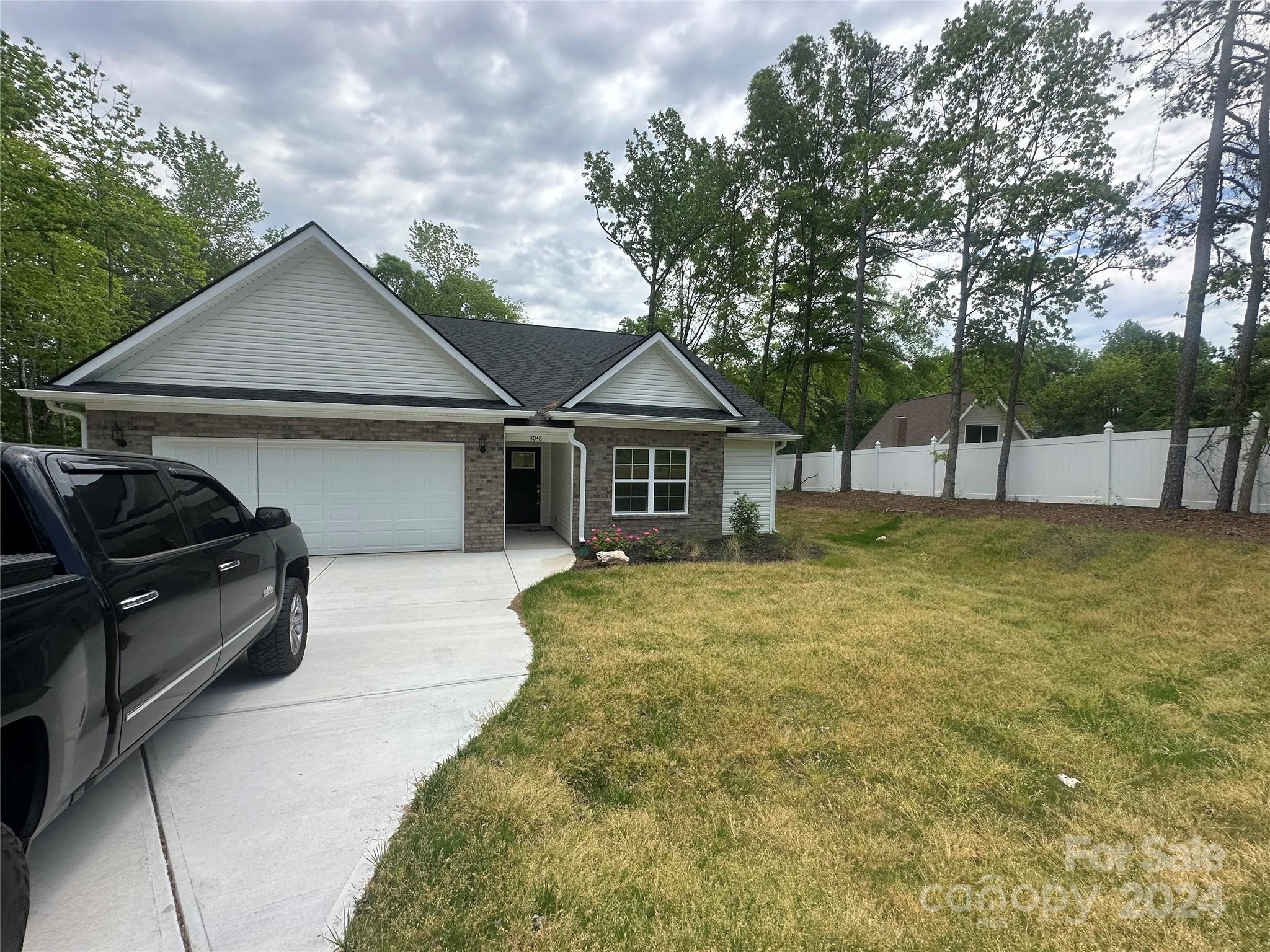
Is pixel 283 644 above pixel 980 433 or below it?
below

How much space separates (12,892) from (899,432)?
30965 millimetres

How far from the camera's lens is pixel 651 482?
10.9 metres

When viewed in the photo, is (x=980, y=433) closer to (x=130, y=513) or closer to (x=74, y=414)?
(x=130, y=513)

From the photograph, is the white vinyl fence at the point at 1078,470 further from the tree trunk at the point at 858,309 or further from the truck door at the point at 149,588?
the truck door at the point at 149,588

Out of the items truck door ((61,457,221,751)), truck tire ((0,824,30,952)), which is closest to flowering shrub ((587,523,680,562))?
truck door ((61,457,221,751))

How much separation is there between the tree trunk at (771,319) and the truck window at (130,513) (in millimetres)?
20412

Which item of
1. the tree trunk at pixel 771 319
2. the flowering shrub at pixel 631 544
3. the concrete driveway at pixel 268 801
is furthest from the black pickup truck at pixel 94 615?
the tree trunk at pixel 771 319

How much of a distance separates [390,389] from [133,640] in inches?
308

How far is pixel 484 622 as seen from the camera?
5.76 meters

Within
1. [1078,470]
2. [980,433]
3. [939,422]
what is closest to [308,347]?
[1078,470]

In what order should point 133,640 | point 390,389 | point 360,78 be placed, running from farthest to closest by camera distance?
1. point 390,389
2. point 360,78
3. point 133,640

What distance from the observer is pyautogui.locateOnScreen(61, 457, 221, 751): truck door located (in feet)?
7.32

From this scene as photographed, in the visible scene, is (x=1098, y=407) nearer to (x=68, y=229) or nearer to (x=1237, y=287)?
(x=1237, y=287)

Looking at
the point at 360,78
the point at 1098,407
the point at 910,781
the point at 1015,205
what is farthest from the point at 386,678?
the point at 1098,407
